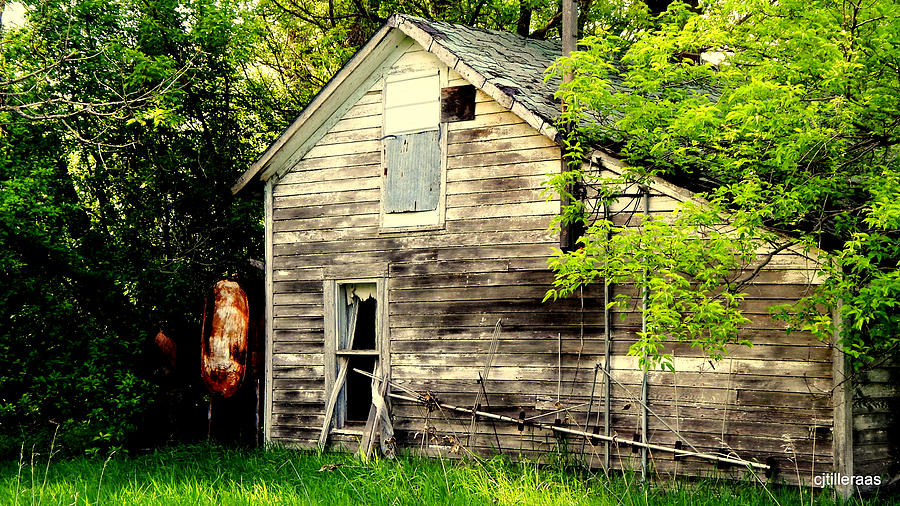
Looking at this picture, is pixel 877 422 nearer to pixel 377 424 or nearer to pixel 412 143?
pixel 377 424

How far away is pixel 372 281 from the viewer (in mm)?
12297

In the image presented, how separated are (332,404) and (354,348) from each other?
0.87 metres

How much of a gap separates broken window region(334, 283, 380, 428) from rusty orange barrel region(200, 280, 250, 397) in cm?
217

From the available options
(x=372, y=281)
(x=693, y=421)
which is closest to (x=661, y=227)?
(x=693, y=421)

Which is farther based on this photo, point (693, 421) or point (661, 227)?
point (693, 421)

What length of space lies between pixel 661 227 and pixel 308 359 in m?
6.13

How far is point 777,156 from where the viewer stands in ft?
25.6

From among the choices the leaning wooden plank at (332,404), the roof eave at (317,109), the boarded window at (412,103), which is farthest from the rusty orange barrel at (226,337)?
the boarded window at (412,103)

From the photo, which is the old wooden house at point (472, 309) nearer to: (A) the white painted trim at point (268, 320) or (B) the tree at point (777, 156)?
(A) the white painted trim at point (268, 320)

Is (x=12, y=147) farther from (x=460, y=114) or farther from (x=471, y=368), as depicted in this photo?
(x=471, y=368)

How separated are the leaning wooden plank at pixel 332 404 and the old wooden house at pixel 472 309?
0.03 m

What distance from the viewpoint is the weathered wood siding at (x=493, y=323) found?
9.39m

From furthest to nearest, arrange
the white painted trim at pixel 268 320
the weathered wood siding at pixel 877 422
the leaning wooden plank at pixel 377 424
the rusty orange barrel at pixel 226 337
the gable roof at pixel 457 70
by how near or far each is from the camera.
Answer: the rusty orange barrel at pixel 226 337 → the white painted trim at pixel 268 320 → the leaning wooden plank at pixel 377 424 → the gable roof at pixel 457 70 → the weathered wood siding at pixel 877 422

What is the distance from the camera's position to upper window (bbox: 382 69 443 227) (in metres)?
11.8
